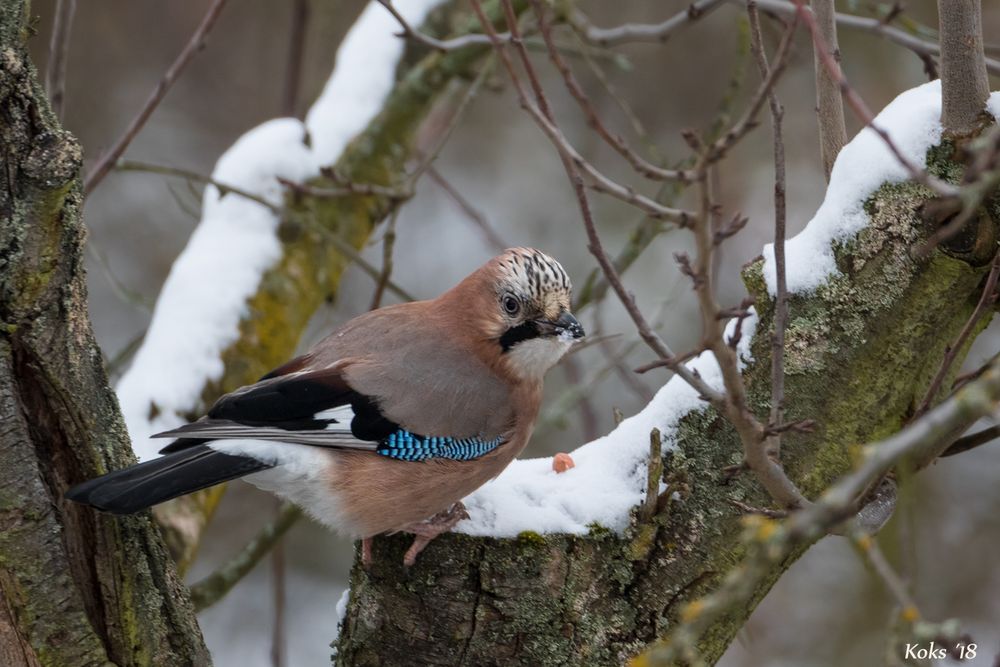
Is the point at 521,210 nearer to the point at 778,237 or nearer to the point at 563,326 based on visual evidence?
the point at 563,326

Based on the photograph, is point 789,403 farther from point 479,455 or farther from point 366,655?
point 366,655

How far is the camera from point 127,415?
379cm

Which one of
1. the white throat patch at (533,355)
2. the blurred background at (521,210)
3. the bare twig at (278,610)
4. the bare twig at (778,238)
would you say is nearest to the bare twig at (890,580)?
the bare twig at (778,238)

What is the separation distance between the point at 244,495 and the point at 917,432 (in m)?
7.47

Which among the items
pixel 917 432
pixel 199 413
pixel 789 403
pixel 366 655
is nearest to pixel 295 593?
pixel 199 413

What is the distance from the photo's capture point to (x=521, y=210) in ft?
31.2

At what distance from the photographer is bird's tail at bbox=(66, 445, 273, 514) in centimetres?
217

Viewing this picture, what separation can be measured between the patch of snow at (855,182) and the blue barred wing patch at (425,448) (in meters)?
1.11

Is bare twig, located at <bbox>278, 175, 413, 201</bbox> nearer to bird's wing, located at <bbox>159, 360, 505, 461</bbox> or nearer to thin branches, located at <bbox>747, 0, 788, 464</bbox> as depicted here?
bird's wing, located at <bbox>159, 360, 505, 461</bbox>

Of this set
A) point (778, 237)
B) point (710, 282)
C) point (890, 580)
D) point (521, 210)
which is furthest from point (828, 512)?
point (521, 210)

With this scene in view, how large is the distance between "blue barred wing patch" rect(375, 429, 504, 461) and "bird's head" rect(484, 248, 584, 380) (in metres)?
0.45

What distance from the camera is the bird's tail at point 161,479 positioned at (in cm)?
217

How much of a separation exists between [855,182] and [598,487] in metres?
1.01

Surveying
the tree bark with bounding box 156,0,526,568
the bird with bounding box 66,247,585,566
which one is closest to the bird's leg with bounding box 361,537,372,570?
the bird with bounding box 66,247,585,566
